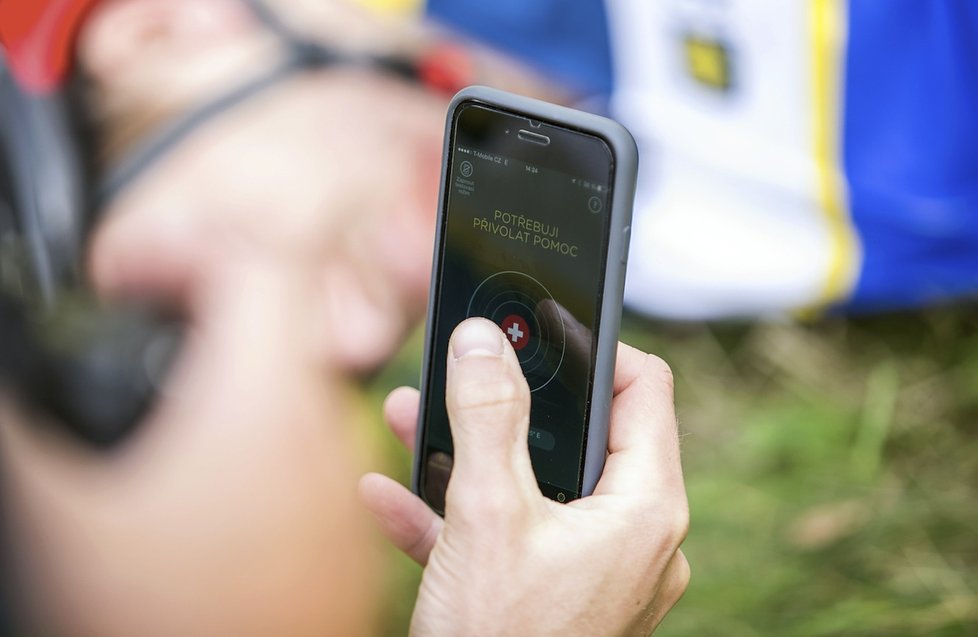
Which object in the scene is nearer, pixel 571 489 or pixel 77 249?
pixel 571 489

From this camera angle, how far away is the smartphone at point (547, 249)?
64 centimetres

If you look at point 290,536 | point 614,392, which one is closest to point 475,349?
point 614,392

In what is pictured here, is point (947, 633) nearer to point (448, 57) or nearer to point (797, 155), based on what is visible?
point (797, 155)

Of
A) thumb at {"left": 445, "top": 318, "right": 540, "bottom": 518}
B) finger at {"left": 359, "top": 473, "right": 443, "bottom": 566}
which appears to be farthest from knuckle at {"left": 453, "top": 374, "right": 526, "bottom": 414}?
finger at {"left": 359, "top": 473, "right": 443, "bottom": 566}

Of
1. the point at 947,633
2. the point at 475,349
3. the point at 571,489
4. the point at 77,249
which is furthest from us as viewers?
the point at 77,249

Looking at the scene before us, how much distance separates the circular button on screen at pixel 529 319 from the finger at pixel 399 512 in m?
0.15

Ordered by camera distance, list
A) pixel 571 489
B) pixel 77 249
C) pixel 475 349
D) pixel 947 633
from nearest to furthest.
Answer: pixel 475 349, pixel 571 489, pixel 947 633, pixel 77 249

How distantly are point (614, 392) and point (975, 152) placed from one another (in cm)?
88

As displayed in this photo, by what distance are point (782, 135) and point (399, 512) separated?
0.84m

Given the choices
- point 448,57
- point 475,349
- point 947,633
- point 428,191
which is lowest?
point 947,633

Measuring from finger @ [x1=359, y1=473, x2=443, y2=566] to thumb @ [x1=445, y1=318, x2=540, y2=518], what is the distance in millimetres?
193

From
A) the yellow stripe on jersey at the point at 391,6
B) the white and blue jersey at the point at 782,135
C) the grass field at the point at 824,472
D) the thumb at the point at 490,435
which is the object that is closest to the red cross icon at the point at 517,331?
the thumb at the point at 490,435

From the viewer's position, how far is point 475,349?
0.59m

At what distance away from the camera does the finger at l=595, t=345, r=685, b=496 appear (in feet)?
2.05
